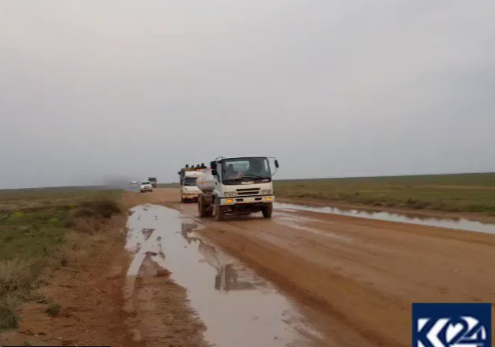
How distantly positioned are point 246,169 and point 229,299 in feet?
46.9

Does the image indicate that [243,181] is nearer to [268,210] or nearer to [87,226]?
[268,210]

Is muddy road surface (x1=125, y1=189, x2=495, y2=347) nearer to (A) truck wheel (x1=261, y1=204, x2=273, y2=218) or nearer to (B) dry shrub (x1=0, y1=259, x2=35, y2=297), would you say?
(B) dry shrub (x1=0, y1=259, x2=35, y2=297)

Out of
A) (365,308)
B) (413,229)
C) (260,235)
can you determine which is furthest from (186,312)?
(413,229)

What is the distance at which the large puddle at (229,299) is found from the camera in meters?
6.50

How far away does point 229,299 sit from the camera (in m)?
8.54

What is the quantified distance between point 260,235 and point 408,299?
9.45 meters

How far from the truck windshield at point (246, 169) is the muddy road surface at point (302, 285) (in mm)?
6320

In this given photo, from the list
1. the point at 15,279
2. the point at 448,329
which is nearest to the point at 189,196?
the point at 15,279

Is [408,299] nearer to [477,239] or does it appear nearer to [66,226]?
[477,239]

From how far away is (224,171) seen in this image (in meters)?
22.5

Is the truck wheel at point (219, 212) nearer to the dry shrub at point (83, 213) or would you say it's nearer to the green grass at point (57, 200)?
the dry shrub at point (83, 213)

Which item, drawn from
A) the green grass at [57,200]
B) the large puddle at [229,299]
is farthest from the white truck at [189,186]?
the large puddle at [229,299]

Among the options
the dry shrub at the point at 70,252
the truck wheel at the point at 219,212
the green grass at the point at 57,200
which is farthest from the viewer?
the green grass at the point at 57,200

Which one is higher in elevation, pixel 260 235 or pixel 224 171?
pixel 224 171
